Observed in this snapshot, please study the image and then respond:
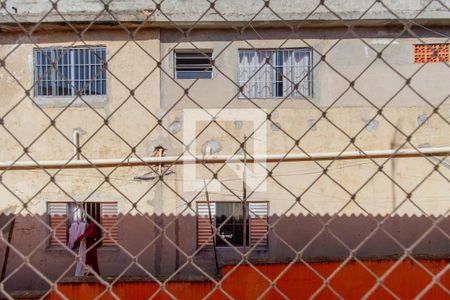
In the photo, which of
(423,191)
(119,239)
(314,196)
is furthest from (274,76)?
(119,239)

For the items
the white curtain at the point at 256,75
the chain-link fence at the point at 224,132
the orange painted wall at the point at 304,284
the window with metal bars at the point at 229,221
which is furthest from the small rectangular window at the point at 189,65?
the orange painted wall at the point at 304,284

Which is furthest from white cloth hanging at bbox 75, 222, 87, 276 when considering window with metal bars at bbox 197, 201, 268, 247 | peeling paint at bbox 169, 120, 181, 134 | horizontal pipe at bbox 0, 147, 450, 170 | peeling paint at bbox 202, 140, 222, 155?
peeling paint at bbox 202, 140, 222, 155

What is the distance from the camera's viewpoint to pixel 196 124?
5.44m

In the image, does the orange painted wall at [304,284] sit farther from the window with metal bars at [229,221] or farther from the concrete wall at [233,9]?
the concrete wall at [233,9]

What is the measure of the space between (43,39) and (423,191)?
4966 millimetres

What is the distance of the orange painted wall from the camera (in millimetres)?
3018

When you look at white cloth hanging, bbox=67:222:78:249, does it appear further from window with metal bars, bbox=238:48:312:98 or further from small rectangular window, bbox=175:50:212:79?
window with metal bars, bbox=238:48:312:98

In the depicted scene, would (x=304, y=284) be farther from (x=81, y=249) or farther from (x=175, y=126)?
(x=175, y=126)

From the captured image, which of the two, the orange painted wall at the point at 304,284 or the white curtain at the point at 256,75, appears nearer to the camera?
the orange painted wall at the point at 304,284

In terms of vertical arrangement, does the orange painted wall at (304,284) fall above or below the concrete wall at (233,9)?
below

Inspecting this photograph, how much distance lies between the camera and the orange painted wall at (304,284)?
3.02 metres

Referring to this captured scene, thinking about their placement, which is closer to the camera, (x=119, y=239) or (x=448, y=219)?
(x=448, y=219)

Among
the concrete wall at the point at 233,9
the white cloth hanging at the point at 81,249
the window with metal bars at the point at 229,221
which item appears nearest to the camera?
the white cloth hanging at the point at 81,249

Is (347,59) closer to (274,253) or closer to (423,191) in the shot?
(423,191)
